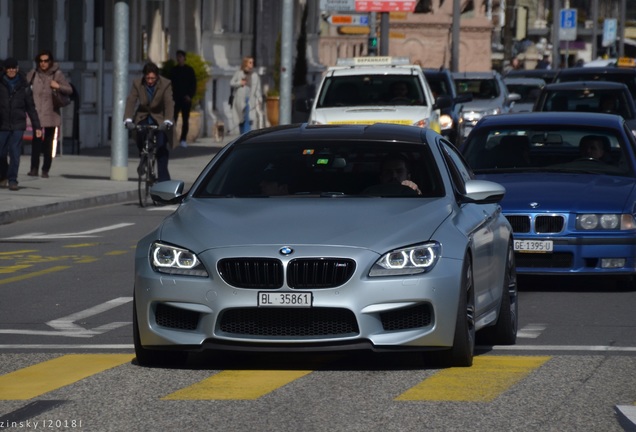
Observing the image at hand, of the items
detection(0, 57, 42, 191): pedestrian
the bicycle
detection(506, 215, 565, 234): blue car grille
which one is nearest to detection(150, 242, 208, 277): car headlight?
detection(506, 215, 565, 234): blue car grille

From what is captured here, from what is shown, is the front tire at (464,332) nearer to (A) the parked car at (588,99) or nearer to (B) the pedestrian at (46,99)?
(A) the parked car at (588,99)

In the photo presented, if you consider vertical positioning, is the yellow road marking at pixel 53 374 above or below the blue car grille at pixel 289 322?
below

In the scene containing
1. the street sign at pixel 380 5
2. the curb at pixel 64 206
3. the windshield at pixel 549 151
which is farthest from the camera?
the street sign at pixel 380 5

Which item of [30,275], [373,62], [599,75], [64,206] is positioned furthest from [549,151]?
[599,75]

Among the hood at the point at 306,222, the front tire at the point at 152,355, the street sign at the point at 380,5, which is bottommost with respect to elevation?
the front tire at the point at 152,355

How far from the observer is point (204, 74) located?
135 feet

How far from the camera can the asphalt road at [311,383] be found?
8.10 metres

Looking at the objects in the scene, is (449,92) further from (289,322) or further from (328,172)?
(289,322)

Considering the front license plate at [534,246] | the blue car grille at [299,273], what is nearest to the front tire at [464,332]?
the blue car grille at [299,273]

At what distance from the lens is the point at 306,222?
9.65 meters

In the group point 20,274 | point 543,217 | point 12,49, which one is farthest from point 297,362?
→ point 12,49

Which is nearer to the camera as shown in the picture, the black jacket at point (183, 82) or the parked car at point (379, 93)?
the parked car at point (379, 93)

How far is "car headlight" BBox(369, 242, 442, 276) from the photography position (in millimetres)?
9328

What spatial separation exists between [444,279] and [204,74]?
105 ft
